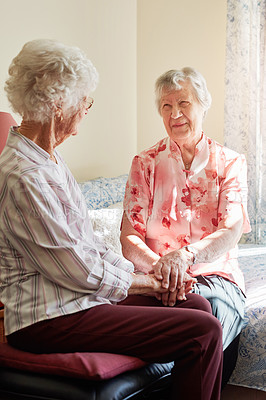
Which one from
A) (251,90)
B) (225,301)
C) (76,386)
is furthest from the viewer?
(251,90)

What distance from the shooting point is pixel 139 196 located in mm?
2162

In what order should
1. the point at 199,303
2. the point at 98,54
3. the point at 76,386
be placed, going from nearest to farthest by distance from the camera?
the point at 76,386, the point at 199,303, the point at 98,54

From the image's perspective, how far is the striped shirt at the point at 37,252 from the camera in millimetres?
1412

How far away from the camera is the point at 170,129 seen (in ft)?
7.10

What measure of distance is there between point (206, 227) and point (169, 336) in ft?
2.36

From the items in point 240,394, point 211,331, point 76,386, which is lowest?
point 240,394

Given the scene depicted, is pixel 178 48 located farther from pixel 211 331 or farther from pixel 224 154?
pixel 211 331

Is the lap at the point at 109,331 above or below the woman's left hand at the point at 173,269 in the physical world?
below

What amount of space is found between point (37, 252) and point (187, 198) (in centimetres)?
87

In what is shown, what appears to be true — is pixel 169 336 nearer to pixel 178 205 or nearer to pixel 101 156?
pixel 178 205

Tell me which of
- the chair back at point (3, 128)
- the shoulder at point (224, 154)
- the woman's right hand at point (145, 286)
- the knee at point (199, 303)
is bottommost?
the knee at point (199, 303)

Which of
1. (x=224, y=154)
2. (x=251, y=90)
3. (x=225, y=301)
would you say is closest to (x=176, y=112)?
(x=224, y=154)

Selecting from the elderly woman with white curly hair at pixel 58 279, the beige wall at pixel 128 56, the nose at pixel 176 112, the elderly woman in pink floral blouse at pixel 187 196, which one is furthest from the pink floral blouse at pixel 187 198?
the beige wall at pixel 128 56

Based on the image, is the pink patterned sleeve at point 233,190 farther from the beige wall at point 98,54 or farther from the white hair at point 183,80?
the beige wall at point 98,54
